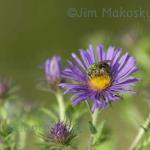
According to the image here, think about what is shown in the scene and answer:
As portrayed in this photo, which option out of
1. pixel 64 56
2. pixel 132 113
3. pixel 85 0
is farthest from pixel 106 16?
pixel 132 113

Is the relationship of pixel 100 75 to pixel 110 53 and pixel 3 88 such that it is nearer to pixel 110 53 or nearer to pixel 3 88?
pixel 110 53

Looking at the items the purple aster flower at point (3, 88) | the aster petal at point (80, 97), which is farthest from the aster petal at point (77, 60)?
the purple aster flower at point (3, 88)

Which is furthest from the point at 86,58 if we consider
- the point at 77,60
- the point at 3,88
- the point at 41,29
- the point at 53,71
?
the point at 41,29

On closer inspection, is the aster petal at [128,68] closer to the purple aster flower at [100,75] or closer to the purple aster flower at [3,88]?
the purple aster flower at [100,75]

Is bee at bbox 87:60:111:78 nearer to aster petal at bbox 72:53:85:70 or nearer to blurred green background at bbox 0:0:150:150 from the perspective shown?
aster petal at bbox 72:53:85:70

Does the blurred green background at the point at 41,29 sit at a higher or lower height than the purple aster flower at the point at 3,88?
higher

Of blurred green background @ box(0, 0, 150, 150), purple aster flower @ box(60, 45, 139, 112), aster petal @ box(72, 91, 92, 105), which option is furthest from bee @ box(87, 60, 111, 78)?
blurred green background @ box(0, 0, 150, 150)

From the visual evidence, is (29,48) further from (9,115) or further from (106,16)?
(9,115)
